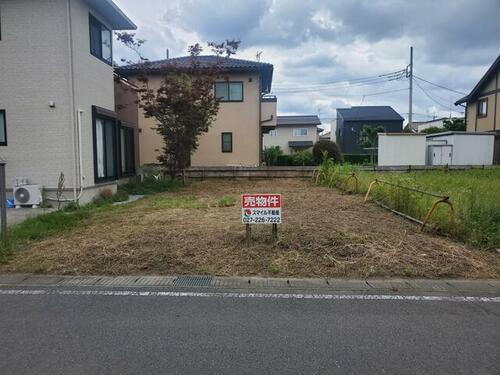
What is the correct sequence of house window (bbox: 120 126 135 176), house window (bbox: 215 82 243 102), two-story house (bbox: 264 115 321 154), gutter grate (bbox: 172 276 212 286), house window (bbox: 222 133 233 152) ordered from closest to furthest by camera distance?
gutter grate (bbox: 172 276 212 286)
house window (bbox: 120 126 135 176)
house window (bbox: 215 82 243 102)
house window (bbox: 222 133 233 152)
two-story house (bbox: 264 115 321 154)

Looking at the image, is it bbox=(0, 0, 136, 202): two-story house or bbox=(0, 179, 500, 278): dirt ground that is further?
bbox=(0, 0, 136, 202): two-story house

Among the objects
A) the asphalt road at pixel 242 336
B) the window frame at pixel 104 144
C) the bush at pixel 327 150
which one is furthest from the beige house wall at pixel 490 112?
the asphalt road at pixel 242 336

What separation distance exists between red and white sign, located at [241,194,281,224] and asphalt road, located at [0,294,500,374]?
1725mm

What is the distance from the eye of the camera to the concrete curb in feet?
13.6

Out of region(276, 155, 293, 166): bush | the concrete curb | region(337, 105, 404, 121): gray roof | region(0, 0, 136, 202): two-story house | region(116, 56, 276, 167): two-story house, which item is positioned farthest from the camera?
region(337, 105, 404, 121): gray roof

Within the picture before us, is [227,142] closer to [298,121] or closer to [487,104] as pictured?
[487,104]

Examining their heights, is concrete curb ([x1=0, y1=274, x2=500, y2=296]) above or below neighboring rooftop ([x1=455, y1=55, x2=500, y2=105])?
below

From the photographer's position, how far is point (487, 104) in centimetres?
2520

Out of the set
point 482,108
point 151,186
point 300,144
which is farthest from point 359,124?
point 151,186

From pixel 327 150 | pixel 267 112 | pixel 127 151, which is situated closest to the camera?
pixel 127 151

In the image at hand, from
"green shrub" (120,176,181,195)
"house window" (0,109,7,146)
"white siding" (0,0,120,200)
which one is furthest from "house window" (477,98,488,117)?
"house window" (0,109,7,146)

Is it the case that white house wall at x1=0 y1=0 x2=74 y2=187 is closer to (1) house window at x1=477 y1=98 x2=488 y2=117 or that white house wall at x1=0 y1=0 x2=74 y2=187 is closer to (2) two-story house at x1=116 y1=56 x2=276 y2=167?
(2) two-story house at x1=116 y1=56 x2=276 y2=167

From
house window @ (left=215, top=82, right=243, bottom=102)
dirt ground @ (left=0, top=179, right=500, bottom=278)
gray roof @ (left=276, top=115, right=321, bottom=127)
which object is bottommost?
dirt ground @ (left=0, top=179, right=500, bottom=278)

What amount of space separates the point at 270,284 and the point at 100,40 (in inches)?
370
